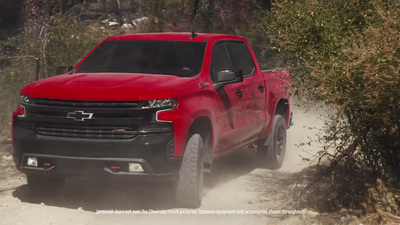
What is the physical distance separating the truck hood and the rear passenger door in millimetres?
1537

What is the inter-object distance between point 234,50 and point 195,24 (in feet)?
37.2

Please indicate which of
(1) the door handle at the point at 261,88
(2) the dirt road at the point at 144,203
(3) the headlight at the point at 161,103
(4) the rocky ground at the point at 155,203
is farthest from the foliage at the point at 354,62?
(1) the door handle at the point at 261,88

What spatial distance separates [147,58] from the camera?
8.09m

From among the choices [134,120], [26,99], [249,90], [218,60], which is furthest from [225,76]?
[26,99]

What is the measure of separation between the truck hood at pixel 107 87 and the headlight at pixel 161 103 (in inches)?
1.5

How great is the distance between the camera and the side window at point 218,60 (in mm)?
8114

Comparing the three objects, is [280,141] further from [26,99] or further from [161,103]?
[26,99]

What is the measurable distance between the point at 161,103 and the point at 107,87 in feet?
1.85

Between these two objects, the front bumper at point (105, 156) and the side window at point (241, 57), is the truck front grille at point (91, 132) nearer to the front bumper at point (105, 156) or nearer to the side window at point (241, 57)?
the front bumper at point (105, 156)

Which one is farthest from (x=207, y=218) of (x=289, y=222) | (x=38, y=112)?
A: (x=38, y=112)

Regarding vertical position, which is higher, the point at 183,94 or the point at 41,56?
the point at 183,94

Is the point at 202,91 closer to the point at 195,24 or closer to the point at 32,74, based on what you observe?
the point at 32,74

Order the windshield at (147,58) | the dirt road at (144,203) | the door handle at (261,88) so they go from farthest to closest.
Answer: the door handle at (261,88)
the windshield at (147,58)
the dirt road at (144,203)

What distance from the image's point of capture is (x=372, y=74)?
587cm
